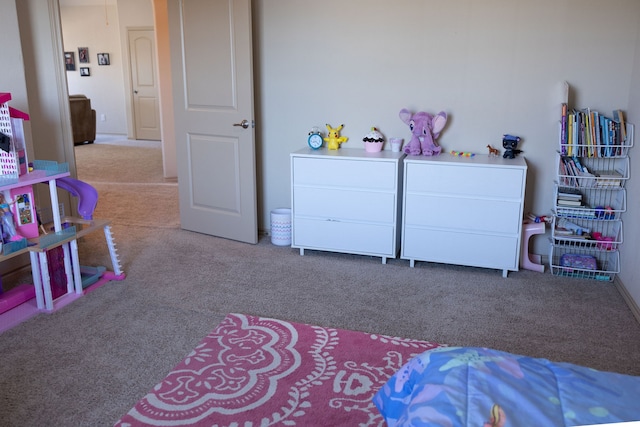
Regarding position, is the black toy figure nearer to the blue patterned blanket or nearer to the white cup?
the white cup

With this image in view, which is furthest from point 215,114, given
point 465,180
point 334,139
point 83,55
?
point 83,55

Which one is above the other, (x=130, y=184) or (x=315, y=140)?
(x=315, y=140)

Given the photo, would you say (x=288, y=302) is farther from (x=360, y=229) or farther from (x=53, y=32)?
(x=53, y=32)

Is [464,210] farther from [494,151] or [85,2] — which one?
[85,2]

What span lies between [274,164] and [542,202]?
2006 millimetres

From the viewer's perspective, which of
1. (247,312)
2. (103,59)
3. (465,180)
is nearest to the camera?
(247,312)

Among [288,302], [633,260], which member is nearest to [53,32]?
[288,302]

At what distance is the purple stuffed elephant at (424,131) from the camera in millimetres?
3824

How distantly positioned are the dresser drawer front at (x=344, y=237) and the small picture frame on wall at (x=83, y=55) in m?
8.35

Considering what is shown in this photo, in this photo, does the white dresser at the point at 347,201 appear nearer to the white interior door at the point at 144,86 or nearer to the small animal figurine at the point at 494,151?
the small animal figurine at the point at 494,151

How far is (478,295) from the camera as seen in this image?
3.39 meters

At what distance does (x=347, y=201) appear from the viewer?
3.87 meters

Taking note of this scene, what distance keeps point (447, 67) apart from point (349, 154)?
2.94 feet

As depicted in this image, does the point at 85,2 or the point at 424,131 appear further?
the point at 85,2
